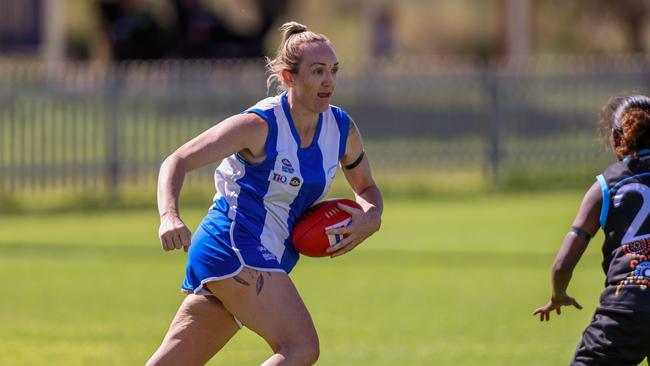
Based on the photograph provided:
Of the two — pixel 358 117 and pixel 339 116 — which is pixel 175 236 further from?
pixel 358 117

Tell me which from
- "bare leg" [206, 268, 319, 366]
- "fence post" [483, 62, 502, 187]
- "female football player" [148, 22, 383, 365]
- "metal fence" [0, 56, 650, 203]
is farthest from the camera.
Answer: "fence post" [483, 62, 502, 187]

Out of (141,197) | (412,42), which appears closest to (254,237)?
(141,197)

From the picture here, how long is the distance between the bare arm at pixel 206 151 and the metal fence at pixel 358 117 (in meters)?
12.9

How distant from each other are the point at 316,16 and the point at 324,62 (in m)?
41.8

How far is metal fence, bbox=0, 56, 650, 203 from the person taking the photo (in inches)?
728

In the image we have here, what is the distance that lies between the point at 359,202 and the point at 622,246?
128 cm

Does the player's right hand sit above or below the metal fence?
above

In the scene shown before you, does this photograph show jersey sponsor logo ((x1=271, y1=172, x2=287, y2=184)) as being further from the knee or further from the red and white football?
the knee

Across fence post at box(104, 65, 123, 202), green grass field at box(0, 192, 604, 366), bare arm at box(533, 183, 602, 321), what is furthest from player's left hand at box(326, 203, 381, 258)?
fence post at box(104, 65, 123, 202)

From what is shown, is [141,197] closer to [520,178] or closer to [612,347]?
[520,178]

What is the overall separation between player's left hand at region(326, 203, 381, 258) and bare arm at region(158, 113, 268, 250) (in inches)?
20.4

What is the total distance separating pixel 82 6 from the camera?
4472cm

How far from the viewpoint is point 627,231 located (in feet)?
18.2

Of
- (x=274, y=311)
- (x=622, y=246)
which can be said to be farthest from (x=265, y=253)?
(x=622, y=246)
